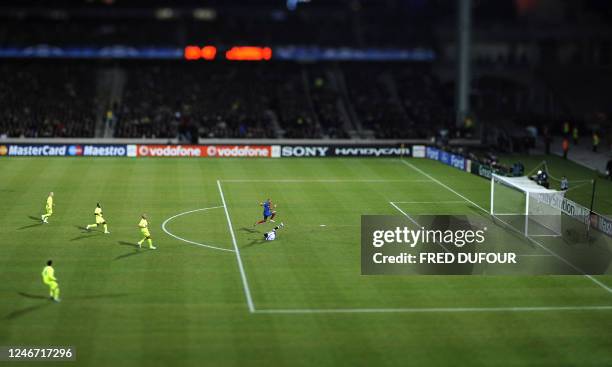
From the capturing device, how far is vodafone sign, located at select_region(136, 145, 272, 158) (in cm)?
7350

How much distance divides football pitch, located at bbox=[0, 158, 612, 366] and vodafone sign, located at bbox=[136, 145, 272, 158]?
18554 mm

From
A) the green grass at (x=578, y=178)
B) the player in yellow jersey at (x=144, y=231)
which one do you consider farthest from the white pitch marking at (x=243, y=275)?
the green grass at (x=578, y=178)

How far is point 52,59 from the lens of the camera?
9944 cm

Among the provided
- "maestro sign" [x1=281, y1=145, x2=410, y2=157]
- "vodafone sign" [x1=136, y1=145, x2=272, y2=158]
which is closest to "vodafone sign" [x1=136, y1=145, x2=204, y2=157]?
"vodafone sign" [x1=136, y1=145, x2=272, y2=158]

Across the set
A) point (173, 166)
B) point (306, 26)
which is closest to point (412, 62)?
point (306, 26)

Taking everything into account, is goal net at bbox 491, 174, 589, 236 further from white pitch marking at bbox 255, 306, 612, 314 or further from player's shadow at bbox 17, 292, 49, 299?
player's shadow at bbox 17, 292, 49, 299

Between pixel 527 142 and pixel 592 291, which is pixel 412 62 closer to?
pixel 527 142

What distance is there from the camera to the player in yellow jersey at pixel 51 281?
31.3m

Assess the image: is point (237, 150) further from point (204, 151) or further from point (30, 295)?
point (30, 295)

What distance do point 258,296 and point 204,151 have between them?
42031 millimetres

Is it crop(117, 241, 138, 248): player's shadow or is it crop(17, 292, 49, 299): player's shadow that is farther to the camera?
crop(117, 241, 138, 248): player's shadow

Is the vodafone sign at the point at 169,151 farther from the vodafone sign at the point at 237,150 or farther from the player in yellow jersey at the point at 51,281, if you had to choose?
the player in yellow jersey at the point at 51,281

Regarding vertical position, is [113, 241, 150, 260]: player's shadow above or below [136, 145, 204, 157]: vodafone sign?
below

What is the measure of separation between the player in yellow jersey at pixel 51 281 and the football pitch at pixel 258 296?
0.38m
